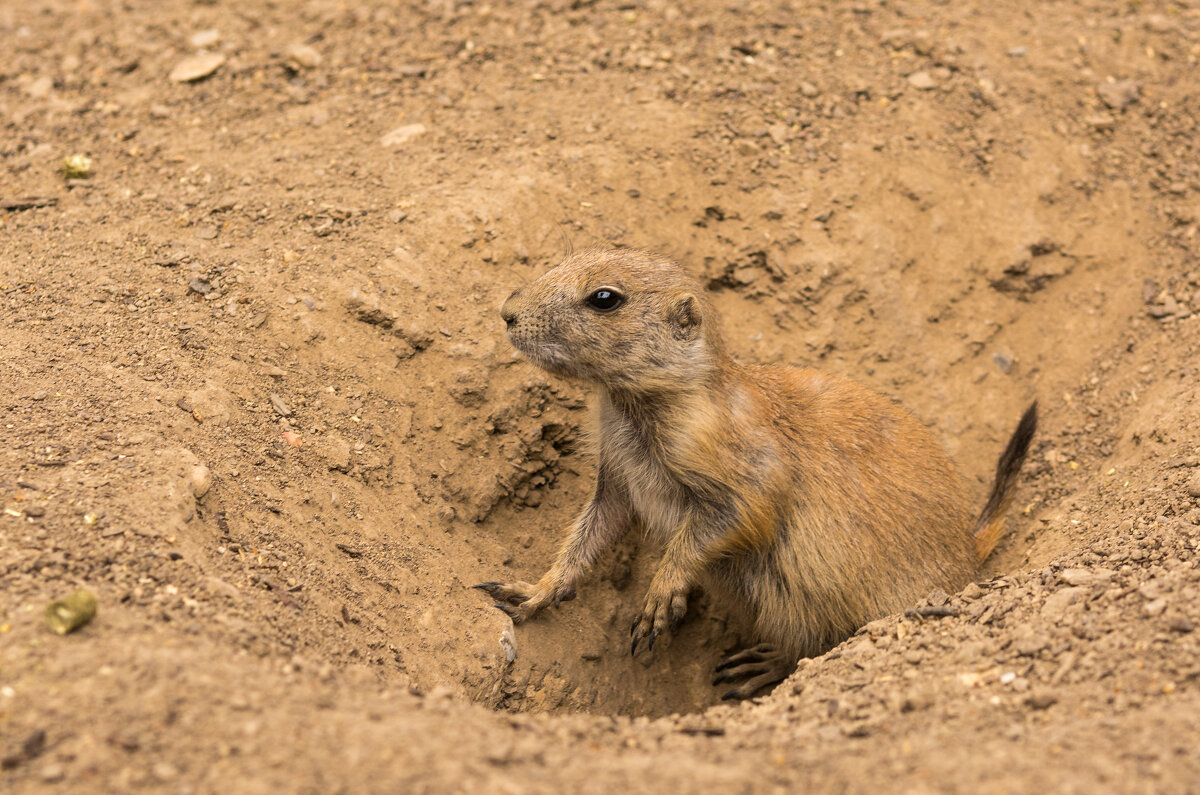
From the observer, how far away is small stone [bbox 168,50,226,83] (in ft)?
25.5

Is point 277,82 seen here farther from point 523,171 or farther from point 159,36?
point 523,171

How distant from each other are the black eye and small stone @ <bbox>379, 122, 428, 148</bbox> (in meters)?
2.64

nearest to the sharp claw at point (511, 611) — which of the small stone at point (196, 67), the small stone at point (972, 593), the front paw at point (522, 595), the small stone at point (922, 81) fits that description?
the front paw at point (522, 595)

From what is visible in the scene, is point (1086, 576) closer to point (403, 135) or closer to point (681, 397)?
point (681, 397)

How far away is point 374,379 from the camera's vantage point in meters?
5.87

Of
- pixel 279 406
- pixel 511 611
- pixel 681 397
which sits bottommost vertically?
pixel 511 611

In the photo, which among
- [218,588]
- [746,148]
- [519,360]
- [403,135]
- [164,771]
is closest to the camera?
[164,771]

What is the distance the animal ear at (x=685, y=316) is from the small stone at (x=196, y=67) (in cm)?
471

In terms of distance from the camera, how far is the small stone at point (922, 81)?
25.7ft

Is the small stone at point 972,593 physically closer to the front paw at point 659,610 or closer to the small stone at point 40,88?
the front paw at point 659,610

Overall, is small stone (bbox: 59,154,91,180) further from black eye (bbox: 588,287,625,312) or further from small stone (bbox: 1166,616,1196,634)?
small stone (bbox: 1166,616,1196,634)

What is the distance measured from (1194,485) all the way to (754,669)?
265cm

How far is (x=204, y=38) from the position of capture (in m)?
8.12

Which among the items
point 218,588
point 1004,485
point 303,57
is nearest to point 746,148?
point 1004,485
